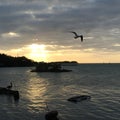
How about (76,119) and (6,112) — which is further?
(6,112)

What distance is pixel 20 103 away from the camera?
231ft

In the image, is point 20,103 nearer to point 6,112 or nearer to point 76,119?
point 6,112

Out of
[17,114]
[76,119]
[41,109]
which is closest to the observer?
[76,119]

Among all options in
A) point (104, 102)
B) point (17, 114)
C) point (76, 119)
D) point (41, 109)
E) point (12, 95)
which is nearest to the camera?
point (76, 119)

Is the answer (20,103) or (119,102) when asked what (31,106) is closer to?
(20,103)

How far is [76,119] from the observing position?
52719 millimetres

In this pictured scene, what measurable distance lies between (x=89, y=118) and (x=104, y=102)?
55.2ft

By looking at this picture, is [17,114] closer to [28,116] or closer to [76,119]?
[28,116]

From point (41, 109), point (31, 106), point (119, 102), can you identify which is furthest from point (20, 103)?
point (119, 102)

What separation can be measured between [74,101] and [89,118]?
58.1 feet

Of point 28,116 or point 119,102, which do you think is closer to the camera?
point 28,116

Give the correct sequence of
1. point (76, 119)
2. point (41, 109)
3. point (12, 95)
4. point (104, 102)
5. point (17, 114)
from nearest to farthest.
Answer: point (76, 119), point (17, 114), point (41, 109), point (104, 102), point (12, 95)

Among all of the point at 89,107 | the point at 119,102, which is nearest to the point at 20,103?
the point at 89,107

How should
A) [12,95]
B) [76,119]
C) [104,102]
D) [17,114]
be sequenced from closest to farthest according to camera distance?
[76,119] < [17,114] < [104,102] < [12,95]
